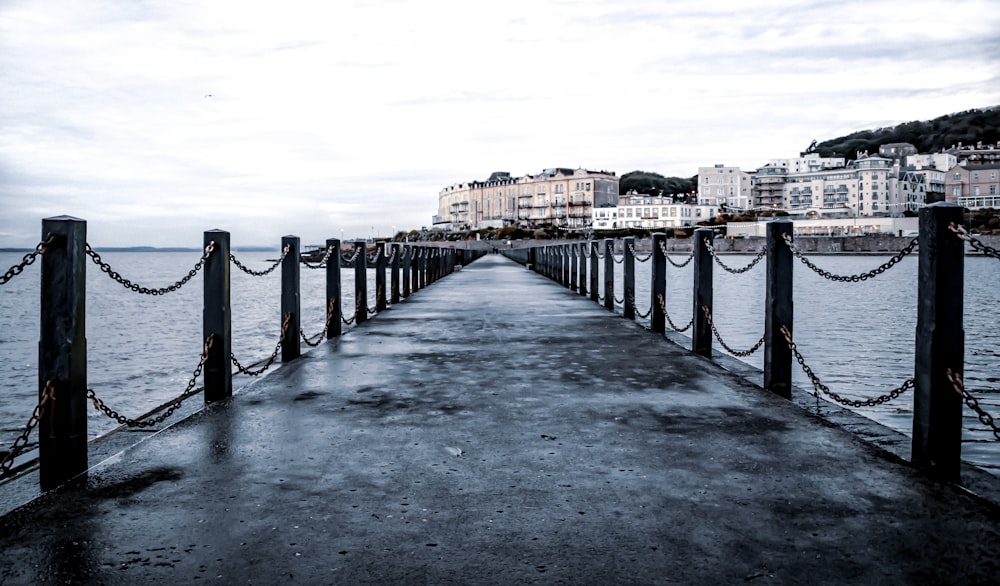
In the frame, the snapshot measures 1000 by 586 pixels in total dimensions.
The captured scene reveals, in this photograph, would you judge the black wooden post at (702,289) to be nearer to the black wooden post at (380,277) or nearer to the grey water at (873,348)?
the grey water at (873,348)

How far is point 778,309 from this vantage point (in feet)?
21.9

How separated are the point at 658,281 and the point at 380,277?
23.8 feet

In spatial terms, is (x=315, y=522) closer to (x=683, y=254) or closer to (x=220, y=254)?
(x=220, y=254)

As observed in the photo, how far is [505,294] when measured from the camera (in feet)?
67.4

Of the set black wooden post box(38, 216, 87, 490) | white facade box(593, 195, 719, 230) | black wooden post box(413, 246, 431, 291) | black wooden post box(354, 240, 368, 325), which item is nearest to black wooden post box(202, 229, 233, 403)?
black wooden post box(38, 216, 87, 490)

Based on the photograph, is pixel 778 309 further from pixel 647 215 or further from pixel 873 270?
pixel 647 215

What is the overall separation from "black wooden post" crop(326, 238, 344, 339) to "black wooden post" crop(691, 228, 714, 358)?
5054 mm

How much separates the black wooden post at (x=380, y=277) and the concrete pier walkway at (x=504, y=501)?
8821 millimetres

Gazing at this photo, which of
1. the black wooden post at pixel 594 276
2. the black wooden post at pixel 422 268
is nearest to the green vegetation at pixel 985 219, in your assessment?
the black wooden post at pixel 422 268

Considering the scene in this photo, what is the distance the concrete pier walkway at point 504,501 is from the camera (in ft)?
10.0

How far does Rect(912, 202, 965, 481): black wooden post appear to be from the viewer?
4.32 metres

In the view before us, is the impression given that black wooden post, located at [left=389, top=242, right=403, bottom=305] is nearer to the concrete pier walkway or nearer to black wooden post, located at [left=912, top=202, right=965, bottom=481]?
the concrete pier walkway

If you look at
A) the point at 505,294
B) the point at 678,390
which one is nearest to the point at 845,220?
the point at 505,294

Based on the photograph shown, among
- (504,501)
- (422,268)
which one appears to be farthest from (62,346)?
(422,268)
